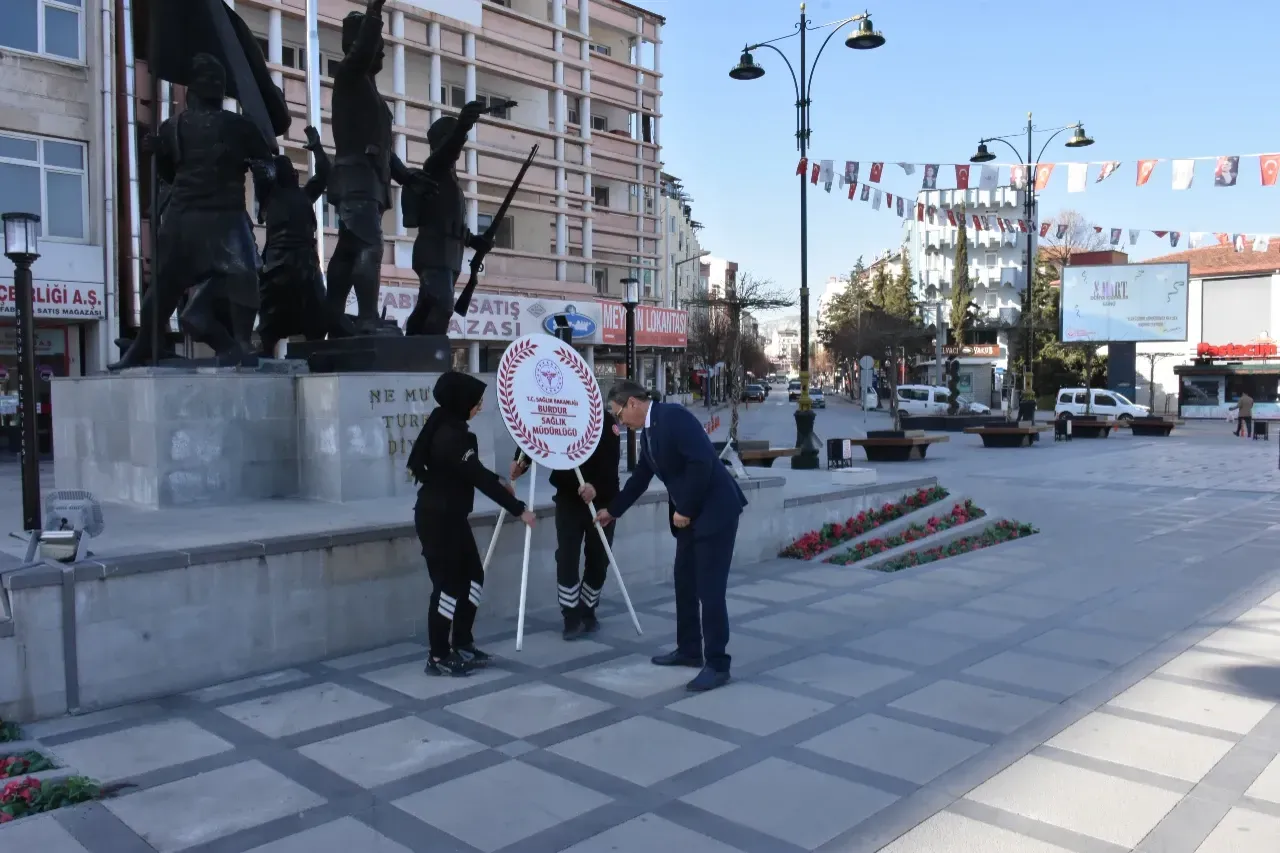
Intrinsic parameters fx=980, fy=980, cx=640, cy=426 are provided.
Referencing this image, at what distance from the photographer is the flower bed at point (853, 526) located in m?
10.1

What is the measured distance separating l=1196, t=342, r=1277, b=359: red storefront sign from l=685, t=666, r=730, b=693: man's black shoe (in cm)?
5430

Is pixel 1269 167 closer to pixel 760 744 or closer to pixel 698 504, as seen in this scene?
pixel 698 504

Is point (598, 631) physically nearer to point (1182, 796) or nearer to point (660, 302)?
point (1182, 796)

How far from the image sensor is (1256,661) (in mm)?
6281

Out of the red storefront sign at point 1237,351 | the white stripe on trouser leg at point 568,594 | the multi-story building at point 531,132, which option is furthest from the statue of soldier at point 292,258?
the red storefront sign at point 1237,351

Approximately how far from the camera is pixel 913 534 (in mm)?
10867

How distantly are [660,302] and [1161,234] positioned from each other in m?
24.8

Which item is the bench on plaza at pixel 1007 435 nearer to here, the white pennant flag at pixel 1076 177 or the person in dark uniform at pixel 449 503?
the white pennant flag at pixel 1076 177

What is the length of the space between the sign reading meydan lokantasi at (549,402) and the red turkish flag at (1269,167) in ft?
57.3

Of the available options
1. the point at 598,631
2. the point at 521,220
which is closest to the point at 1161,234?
the point at 521,220

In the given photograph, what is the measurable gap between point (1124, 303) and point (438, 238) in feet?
142

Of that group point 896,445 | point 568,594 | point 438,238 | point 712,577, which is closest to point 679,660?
point 712,577

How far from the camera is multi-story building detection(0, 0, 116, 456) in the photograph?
20.1m

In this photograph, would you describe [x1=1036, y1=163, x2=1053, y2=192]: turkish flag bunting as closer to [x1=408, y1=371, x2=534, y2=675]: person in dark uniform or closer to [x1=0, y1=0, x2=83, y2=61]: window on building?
[x1=408, y1=371, x2=534, y2=675]: person in dark uniform
